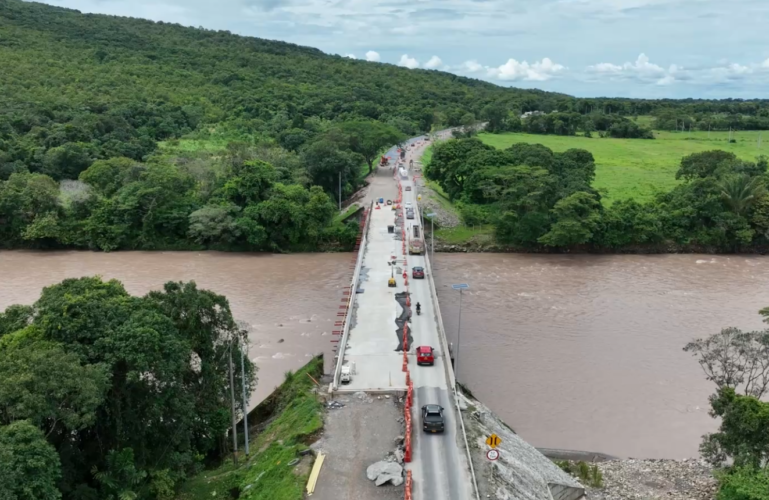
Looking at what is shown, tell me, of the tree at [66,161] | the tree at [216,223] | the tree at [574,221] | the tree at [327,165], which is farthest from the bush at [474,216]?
the tree at [66,161]

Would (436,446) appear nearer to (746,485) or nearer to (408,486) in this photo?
(408,486)

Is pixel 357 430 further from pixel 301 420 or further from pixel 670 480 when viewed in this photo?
pixel 670 480

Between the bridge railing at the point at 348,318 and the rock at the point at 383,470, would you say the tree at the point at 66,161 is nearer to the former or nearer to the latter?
the bridge railing at the point at 348,318

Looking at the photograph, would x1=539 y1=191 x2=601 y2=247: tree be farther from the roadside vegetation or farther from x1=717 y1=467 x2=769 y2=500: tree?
x1=717 y1=467 x2=769 y2=500: tree

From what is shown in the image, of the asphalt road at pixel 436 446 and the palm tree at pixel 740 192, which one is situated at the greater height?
the palm tree at pixel 740 192

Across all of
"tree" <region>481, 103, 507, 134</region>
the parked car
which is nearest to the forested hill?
"tree" <region>481, 103, 507, 134</region>

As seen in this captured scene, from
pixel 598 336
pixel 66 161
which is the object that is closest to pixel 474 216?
pixel 598 336
